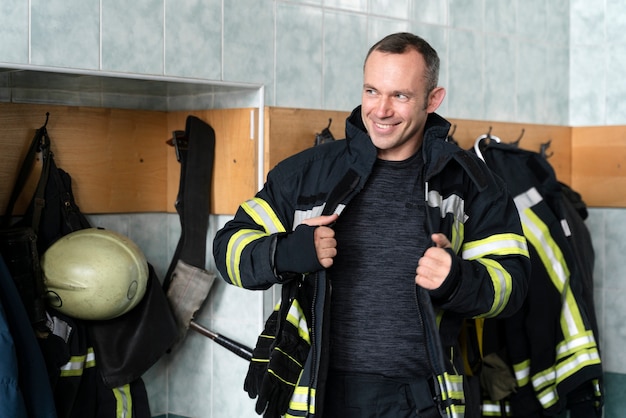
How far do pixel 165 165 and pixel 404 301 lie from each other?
4.93 ft

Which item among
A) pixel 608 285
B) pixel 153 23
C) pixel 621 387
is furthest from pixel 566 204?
pixel 153 23

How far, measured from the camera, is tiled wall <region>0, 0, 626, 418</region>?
304 cm

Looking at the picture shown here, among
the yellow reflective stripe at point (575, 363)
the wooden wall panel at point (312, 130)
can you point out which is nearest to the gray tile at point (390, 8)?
the wooden wall panel at point (312, 130)

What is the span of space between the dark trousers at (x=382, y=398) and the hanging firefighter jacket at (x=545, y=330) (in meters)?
1.17

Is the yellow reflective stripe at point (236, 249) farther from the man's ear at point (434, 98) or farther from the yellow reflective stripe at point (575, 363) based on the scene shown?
the yellow reflective stripe at point (575, 363)

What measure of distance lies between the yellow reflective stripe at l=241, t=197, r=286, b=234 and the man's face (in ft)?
1.11

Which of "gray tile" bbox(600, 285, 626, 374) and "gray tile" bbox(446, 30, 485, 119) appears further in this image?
"gray tile" bbox(600, 285, 626, 374)

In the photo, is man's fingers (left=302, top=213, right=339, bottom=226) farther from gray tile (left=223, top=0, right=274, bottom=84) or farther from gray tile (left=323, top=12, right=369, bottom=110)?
gray tile (left=323, top=12, right=369, bottom=110)

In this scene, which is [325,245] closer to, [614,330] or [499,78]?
[499,78]

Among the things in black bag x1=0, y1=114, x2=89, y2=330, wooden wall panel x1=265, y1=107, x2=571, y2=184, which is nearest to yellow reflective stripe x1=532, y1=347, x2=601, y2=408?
wooden wall panel x1=265, y1=107, x2=571, y2=184

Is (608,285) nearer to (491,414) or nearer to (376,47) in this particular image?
(491,414)

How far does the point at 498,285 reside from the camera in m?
2.60

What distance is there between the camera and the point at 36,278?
320 centimetres

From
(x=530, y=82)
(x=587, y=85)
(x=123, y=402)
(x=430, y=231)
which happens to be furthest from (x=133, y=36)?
(x=587, y=85)
